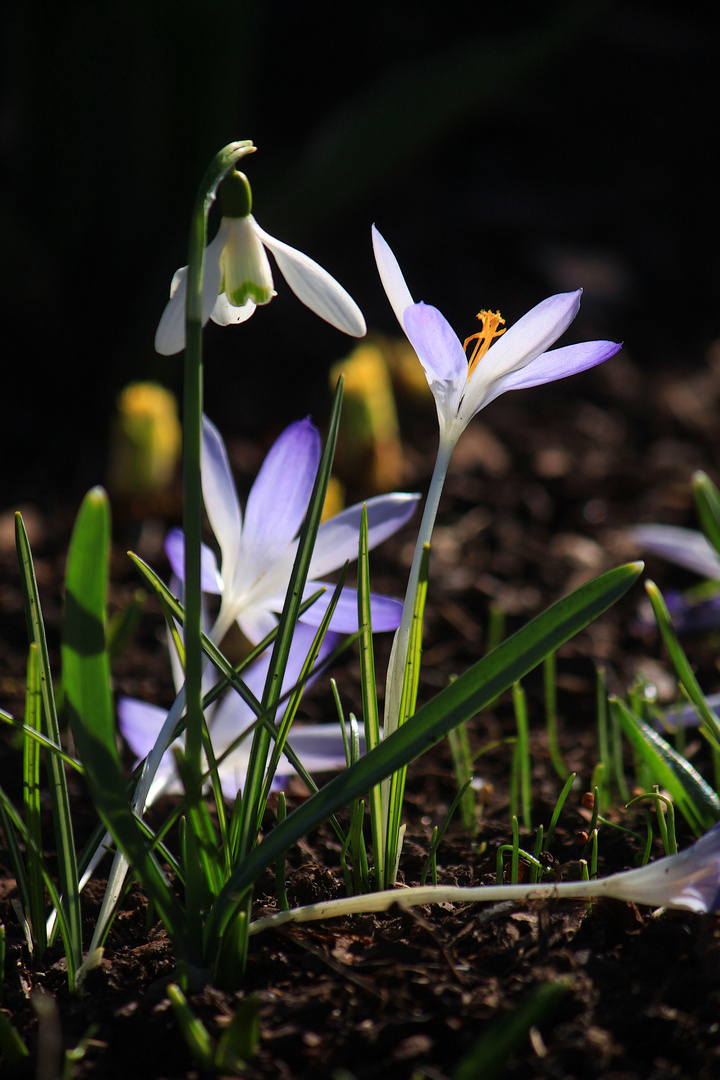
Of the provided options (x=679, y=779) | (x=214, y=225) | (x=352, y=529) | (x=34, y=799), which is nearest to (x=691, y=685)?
(x=679, y=779)

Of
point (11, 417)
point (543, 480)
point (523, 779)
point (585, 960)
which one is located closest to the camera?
point (585, 960)

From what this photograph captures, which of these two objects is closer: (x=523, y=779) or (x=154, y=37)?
(x=523, y=779)

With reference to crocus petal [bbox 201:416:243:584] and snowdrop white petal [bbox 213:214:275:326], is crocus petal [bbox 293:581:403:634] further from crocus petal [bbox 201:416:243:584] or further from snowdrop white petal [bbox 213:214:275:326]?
snowdrop white petal [bbox 213:214:275:326]

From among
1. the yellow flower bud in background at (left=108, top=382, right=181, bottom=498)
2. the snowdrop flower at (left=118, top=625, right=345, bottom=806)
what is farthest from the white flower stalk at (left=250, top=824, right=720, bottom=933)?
the yellow flower bud in background at (left=108, top=382, right=181, bottom=498)

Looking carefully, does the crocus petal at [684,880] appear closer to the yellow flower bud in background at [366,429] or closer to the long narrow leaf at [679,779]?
the long narrow leaf at [679,779]

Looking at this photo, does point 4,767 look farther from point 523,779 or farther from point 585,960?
point 585,960

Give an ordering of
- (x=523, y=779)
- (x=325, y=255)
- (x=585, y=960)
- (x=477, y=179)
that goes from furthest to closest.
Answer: (x=477, y=179) < (x=325, y=255) < (x=523, y=779) < (x=585, y=960)

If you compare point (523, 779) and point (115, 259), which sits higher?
point (115, 259)

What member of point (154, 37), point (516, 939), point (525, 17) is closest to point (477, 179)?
point (525, 17)

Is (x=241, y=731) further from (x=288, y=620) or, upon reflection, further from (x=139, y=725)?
(x=288, y=620)
